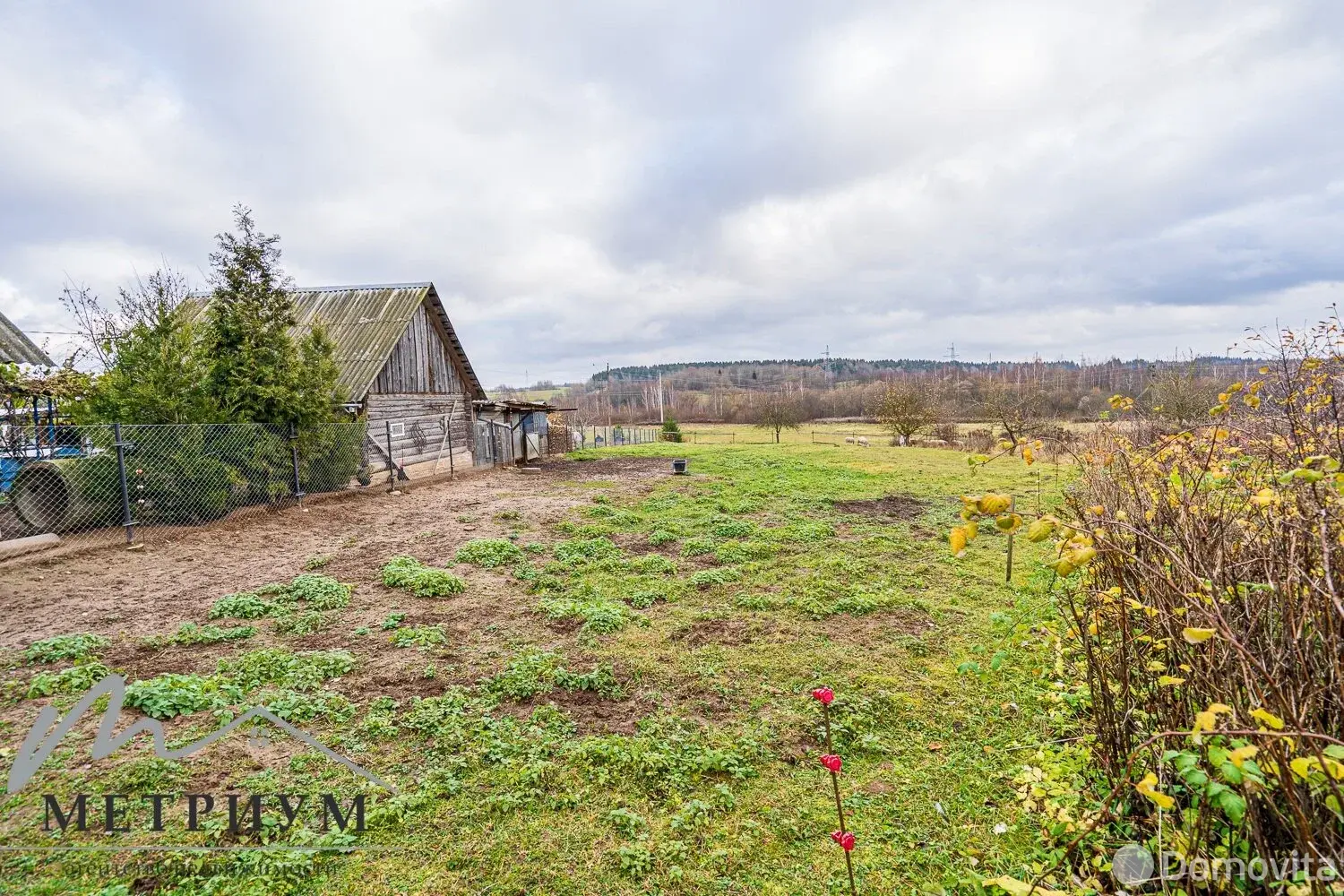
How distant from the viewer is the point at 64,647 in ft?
16.3

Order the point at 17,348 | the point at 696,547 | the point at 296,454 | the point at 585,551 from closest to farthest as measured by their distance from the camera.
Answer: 1. the point at 585,551
2. the point at 696,547
3. the point at 17,348
4. the point at 296,454

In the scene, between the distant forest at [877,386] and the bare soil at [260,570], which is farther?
the distant forest at [877,386]

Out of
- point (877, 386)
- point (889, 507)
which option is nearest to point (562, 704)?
point (889, 507)

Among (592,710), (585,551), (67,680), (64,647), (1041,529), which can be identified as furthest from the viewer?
(585,551)

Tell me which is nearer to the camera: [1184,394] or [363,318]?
[1184,394]

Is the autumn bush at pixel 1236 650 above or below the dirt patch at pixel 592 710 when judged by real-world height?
above

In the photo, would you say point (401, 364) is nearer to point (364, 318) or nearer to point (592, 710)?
point (364, 318)

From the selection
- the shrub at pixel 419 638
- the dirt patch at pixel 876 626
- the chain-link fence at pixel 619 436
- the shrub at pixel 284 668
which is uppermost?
the chain-link fence at pixel 619 436

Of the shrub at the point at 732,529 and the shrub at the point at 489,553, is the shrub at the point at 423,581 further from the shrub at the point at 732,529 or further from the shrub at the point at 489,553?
the shrub at the point at 732,529

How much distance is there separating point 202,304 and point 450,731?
71.1 feet

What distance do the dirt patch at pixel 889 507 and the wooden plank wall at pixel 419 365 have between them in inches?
534

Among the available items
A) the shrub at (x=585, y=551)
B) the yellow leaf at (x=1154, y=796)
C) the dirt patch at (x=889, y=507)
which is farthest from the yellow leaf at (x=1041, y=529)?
the dirt patch at (x=889, y=507)

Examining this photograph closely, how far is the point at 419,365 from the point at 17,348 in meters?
9.10

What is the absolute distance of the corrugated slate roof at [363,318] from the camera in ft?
55.4
